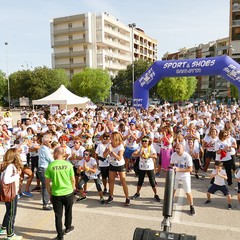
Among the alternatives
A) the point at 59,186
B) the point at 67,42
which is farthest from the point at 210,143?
the point at 67,42

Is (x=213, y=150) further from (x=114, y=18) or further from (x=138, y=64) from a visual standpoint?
(x=114, y=18)

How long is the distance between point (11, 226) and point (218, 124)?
7679 mm

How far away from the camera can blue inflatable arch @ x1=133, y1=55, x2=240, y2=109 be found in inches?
596

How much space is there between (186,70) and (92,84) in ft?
86.7

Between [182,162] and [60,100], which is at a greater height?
[60,100]

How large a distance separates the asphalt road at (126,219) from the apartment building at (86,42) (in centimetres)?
5593

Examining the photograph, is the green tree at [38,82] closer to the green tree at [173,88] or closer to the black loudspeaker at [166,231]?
the green tree at [173,88]

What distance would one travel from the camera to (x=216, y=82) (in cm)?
6775

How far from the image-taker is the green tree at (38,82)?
4422 cm

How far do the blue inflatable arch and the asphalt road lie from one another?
33.2 ft

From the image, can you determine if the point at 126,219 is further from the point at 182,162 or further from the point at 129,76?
the point at 129,76

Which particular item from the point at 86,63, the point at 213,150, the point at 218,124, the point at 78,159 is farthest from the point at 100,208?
the point at 86,63

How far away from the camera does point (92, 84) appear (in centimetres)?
4144

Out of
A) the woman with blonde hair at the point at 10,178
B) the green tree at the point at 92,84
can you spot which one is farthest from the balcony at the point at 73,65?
the woman with blonde hair at the point at 10,178
